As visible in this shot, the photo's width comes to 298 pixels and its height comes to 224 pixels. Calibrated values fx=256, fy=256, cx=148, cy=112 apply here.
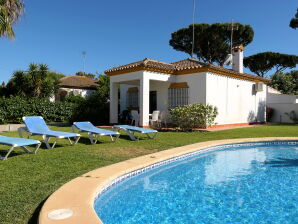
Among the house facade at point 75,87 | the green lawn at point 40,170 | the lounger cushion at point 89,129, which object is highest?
the house facade at point 75,87

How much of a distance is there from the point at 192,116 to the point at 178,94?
11.8 feet

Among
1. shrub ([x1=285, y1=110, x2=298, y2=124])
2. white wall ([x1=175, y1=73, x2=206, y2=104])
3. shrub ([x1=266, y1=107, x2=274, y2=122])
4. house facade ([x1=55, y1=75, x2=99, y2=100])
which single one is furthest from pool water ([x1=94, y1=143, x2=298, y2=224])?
house facade ([x1=55, y1=75, x2=99, y2=100])

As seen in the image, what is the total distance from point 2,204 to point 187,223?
111 inches

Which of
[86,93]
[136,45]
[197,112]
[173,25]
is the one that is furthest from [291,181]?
[173,25]

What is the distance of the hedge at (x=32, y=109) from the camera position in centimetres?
1795

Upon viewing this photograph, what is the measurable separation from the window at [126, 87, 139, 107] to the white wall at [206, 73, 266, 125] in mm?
6554

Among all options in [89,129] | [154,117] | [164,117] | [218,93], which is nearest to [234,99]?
[218,93]

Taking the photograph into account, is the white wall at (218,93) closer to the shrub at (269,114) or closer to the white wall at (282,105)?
the shrub at (269,114)

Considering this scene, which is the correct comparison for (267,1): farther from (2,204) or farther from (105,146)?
(2,204)

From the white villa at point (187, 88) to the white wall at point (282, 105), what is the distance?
531 cm

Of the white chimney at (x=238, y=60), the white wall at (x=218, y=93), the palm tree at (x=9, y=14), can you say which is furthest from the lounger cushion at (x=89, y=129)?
the white chimney at (x=238, y=60)

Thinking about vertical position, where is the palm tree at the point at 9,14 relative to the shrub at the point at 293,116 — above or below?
above

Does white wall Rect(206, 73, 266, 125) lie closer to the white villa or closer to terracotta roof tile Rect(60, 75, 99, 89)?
the white villa

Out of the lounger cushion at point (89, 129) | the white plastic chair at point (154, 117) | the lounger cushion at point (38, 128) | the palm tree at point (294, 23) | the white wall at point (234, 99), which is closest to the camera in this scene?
the lounger cushion at point (38, 128)
